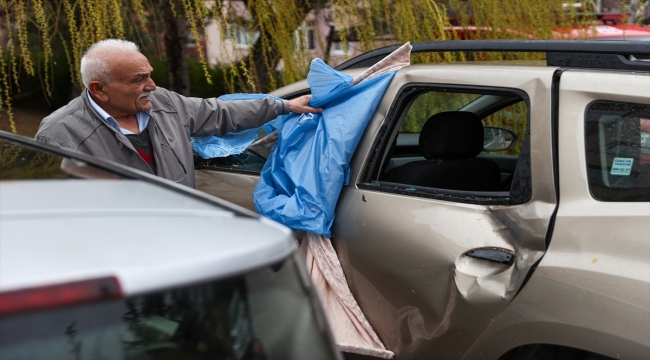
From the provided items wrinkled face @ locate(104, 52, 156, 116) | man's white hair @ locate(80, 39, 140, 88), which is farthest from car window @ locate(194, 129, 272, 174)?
man's white hair @ locate(80, 39, 140, 88)

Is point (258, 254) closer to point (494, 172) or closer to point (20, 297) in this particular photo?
point (20, 297)

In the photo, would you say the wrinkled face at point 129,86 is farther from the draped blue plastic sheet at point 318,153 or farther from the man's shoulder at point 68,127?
the draped blue plastic sheet at point 318,153

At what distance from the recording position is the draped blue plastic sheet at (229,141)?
12.1 feet

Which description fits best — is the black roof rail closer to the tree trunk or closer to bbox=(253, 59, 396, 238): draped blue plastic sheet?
bbox=(253, 59, 396, 238): draped blue plastic sheet

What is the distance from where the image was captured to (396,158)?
4.12m

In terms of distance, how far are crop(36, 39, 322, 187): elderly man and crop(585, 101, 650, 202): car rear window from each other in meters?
1.34

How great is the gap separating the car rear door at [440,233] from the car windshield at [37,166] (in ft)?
4.19

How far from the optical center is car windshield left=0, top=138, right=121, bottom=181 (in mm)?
1773

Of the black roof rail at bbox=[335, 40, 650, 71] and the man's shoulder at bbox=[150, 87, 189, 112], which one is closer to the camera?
the black roof rail at bbox=[335, 40, 650, 71]

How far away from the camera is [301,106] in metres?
3.42

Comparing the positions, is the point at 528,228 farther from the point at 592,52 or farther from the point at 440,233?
the point at 592,52

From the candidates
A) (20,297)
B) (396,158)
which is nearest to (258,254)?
(20,297)

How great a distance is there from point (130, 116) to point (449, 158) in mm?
1393

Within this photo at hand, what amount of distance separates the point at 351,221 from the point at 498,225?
66cm
